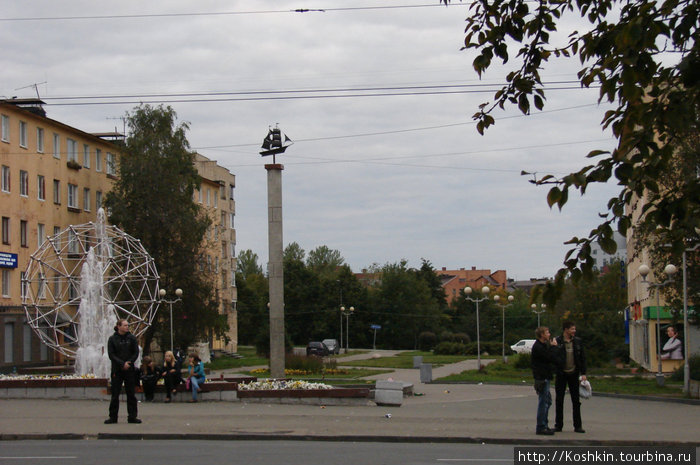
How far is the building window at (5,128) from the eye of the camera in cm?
5394

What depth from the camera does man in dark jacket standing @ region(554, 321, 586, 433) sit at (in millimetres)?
15477

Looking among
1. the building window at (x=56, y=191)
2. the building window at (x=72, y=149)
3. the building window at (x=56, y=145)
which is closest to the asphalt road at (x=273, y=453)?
the building window at (x=56, y=191)

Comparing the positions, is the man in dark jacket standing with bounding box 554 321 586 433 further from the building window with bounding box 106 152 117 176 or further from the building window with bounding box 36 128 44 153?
the building window with bounding box 106 152 117 176

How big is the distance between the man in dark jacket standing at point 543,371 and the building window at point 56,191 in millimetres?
49509

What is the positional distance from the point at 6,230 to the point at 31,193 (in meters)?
3.77

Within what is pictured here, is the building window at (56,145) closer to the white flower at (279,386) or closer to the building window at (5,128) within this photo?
the building window at (5,128)

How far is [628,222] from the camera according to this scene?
4.91 m

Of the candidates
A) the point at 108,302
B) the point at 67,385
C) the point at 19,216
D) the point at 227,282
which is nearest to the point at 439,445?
the point at 67,385

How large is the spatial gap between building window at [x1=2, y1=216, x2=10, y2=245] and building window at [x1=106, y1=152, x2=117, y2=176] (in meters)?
11.4

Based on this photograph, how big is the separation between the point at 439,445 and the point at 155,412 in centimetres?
813

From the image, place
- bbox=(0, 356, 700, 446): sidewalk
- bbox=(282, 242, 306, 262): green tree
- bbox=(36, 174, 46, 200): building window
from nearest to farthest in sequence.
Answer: bbox=(0, 356, 700, 446): sidewalk < bbox=(36, 174, 46, 200): building window < bbox=(282, 242, 306, 262): green tree

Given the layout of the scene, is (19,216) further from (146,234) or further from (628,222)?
(628,222)

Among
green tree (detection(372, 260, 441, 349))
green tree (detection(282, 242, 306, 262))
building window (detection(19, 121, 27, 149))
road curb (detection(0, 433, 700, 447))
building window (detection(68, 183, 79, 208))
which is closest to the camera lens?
road curb (detection(0, 433, 700, 447))

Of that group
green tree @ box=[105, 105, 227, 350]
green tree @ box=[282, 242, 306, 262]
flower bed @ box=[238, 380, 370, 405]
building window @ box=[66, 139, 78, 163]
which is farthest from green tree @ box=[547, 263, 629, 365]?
green tree @ box=[282, 242, 306, 262]
